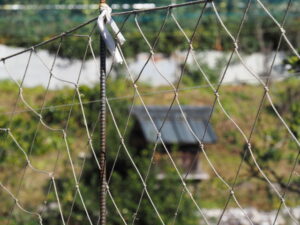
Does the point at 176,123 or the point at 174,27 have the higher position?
the point at 174,27

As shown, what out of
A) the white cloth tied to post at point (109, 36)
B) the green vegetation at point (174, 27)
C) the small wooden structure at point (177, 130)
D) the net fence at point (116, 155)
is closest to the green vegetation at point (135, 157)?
the net fence at point (116, 155)

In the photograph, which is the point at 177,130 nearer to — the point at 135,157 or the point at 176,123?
the point at 176,123

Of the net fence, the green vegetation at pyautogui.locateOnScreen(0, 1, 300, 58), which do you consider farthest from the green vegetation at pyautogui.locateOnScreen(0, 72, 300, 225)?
the green vegetation at pyautogui.locateOnScreen(0, 1, 300, 58)

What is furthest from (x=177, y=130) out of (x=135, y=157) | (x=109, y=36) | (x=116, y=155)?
(x=109, y=36)

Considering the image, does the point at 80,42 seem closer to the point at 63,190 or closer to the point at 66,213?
the point at 63,190

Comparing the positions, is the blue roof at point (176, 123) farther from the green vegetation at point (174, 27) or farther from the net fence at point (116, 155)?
the green vegetation at point (174, 27)

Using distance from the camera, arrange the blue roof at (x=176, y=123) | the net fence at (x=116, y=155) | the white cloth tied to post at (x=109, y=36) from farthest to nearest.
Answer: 1. the blue roof at (x=176, y=123)
2. the net fence at (x=116, y=155)
3. the white cloth tied to post at (x=109, y=36)

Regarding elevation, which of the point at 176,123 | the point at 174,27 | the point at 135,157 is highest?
the point at 174,27

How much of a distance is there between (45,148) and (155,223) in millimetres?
3627

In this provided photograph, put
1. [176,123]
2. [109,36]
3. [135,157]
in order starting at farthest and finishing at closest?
[176,123] → [135,157] → [109,36]

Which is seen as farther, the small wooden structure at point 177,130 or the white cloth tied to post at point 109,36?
the small wooden structure at point 177,130

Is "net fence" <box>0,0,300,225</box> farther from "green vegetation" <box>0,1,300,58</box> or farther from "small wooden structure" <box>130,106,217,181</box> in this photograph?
"green vegetation" <box>0,1,300,58</box>

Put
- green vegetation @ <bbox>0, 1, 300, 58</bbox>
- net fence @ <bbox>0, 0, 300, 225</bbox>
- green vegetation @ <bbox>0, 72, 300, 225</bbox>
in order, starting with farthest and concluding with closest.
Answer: green vegetation @ <bbox>0, 1, 300, 58</bbox>
green vegetation @ <bbox>0, 72, 300, 225</bbox>
net fence @ <bbox>0, 0, 300, 225</bbox>

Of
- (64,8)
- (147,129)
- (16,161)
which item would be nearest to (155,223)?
(147,129)
